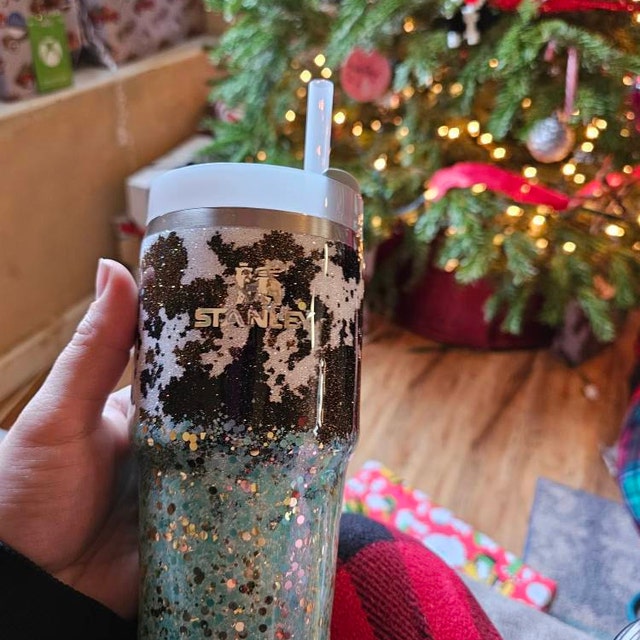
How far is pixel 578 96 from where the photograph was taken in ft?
3.46

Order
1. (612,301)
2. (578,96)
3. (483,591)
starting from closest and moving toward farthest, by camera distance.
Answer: (483,591), (578,96), (612,301)

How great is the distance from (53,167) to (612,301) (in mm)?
1213

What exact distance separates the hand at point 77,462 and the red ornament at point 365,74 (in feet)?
2.82

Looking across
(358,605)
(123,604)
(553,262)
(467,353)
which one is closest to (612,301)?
(553,262)

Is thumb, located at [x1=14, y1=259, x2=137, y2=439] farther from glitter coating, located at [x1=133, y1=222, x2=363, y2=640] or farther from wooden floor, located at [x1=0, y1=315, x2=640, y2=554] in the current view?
wooden floor, located at [x1=0, y1=315, x2=640, y2=554]

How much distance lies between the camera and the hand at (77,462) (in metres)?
0.51

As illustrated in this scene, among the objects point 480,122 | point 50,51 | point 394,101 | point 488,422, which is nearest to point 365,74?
point 394,101

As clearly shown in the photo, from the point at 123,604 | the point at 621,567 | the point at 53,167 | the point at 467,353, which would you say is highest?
the point at 53,167

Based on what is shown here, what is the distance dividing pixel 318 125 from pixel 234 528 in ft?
0.93

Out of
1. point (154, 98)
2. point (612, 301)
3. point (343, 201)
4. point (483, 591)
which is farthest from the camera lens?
point (154, 98)

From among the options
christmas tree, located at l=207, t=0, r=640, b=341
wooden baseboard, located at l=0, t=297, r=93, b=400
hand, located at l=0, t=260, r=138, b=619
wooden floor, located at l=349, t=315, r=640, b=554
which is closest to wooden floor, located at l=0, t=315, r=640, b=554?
wooden floor, located at l=349, t=315, r=640, b=554

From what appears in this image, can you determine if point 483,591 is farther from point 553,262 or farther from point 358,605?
point 553,262

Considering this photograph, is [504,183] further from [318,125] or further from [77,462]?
[77,462]

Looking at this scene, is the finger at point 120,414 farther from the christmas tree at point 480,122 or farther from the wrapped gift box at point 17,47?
→ the wrapped gift box at point 17,47
